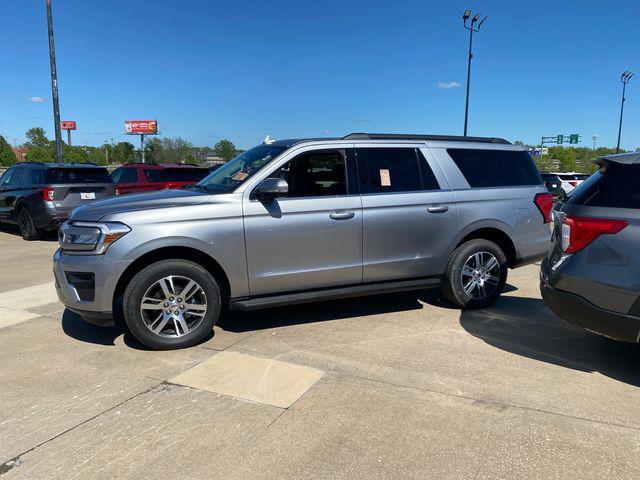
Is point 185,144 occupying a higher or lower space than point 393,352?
higher

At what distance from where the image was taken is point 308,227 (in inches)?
184

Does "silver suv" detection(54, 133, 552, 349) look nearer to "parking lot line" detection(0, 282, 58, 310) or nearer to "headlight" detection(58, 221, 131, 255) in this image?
"headlight" detection(58, 221, 131, 255)

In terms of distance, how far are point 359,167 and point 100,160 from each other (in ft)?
379

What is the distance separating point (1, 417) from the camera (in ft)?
10.8

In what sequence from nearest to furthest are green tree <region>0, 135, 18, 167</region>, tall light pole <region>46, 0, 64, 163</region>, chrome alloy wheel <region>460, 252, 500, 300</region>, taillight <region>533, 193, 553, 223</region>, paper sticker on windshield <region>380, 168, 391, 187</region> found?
paper sticker on windshield <region>380, 168, 391, 187</region>, chrome alloy wheel <region>460, 252, 500, 300</region>, taillight <region>533, 193, 553, 223</region>, tall light pole <region>46, 0, 64, 163</region>, green tree <region>0, 135, 18, 167</region>

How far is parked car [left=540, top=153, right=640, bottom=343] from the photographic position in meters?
3.41

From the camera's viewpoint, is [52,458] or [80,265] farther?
[80,265]

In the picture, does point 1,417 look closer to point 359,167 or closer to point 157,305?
point 157,305

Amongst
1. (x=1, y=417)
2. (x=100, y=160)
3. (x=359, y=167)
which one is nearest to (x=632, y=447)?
(x=359, y=167)

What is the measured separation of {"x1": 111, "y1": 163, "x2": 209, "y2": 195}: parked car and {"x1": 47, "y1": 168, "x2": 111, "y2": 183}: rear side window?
867mm

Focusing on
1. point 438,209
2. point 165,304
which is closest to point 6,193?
point 165,304

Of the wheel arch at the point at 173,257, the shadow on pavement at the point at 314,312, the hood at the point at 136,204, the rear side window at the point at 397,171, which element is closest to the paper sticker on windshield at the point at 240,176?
the hood at the point at 136,204

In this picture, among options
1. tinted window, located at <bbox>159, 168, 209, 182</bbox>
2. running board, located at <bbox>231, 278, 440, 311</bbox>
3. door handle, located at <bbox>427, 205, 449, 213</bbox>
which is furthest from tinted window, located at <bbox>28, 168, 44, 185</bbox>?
door handle, located at <bbox>427, 205, 449, 213</bbox>

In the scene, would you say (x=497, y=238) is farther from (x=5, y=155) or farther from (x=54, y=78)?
(x=5, y=155)
